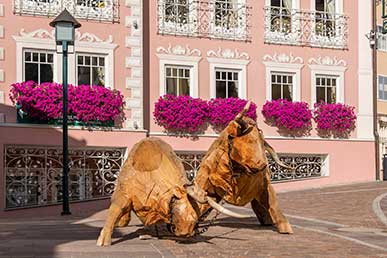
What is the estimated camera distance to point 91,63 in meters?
21.8

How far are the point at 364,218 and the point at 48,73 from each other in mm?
10851

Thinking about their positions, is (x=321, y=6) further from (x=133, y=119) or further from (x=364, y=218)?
(x=364, y=218)

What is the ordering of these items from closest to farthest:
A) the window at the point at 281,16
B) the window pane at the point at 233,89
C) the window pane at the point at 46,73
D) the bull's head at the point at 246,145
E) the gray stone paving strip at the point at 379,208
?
the bull's head at the point at 246,145 → the gray stone paving strip at the point at 379,208 → the window pane at the point at 46,73 → the window pane at the point at 233,89 → the window at the point at 281,16

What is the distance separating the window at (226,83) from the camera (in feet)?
79.6

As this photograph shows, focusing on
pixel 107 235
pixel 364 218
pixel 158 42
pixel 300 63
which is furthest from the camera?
pixel 300 63

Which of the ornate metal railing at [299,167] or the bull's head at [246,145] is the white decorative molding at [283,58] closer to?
the ornate metal railing at [299,167]

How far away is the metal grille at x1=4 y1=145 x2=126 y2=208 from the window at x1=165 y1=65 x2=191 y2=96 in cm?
313

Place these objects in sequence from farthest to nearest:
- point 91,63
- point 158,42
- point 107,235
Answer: point 158,42 < point 91,63 < point 107,235

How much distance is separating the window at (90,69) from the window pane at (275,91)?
668cm

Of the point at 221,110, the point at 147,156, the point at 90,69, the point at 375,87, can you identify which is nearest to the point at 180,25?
the point at 221,110

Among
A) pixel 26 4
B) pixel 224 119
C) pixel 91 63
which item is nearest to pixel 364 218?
pixel 224 119

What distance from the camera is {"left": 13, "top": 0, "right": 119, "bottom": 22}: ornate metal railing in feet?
68.0

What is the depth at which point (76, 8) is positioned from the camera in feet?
70.4

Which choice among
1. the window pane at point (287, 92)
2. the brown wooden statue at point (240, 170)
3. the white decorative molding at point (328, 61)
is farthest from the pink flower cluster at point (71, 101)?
the brown wooden statue at point (240, 170)
